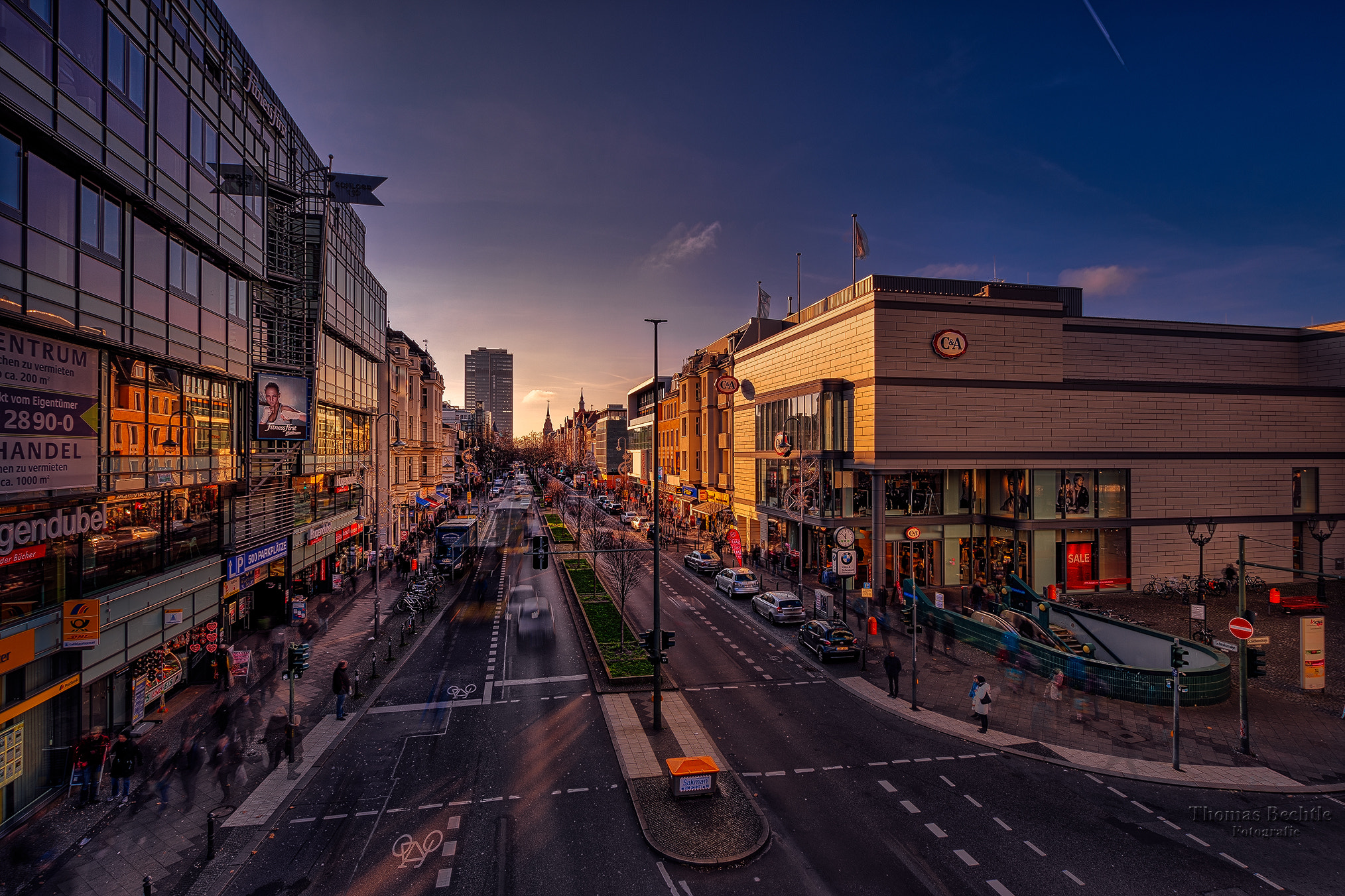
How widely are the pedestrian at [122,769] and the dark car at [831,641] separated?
21626 millimetres

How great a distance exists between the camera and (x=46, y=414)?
522 inches

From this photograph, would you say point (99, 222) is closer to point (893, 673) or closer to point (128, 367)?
point (128, 367)

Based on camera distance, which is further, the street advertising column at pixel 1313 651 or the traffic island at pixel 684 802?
the street advertising column at pixel 1313 651

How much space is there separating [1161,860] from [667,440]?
7152cm

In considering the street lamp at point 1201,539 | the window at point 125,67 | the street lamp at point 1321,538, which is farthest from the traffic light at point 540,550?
the street lamp at point 1321,538

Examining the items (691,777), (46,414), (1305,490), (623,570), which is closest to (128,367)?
(46,414)

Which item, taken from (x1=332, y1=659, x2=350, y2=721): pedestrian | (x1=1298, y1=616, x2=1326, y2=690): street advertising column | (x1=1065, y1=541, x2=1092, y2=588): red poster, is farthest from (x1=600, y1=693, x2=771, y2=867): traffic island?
(x1=1065, y1=541, x2=1092, y2=588): red poster

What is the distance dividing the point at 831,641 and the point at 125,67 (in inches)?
1141

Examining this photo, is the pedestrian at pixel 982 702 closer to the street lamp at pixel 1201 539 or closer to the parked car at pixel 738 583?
the parked car at pixel 738 583

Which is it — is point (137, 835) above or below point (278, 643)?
above

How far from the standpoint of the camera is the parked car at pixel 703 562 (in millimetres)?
42750

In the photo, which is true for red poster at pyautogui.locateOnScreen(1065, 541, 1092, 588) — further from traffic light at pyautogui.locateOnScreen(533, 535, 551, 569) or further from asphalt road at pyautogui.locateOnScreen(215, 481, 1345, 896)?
traffic light at pyautogui.locateOnScreen(533, 535, 551, 569)

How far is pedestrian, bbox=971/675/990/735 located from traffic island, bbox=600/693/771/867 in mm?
8051

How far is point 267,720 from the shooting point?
18766mm
